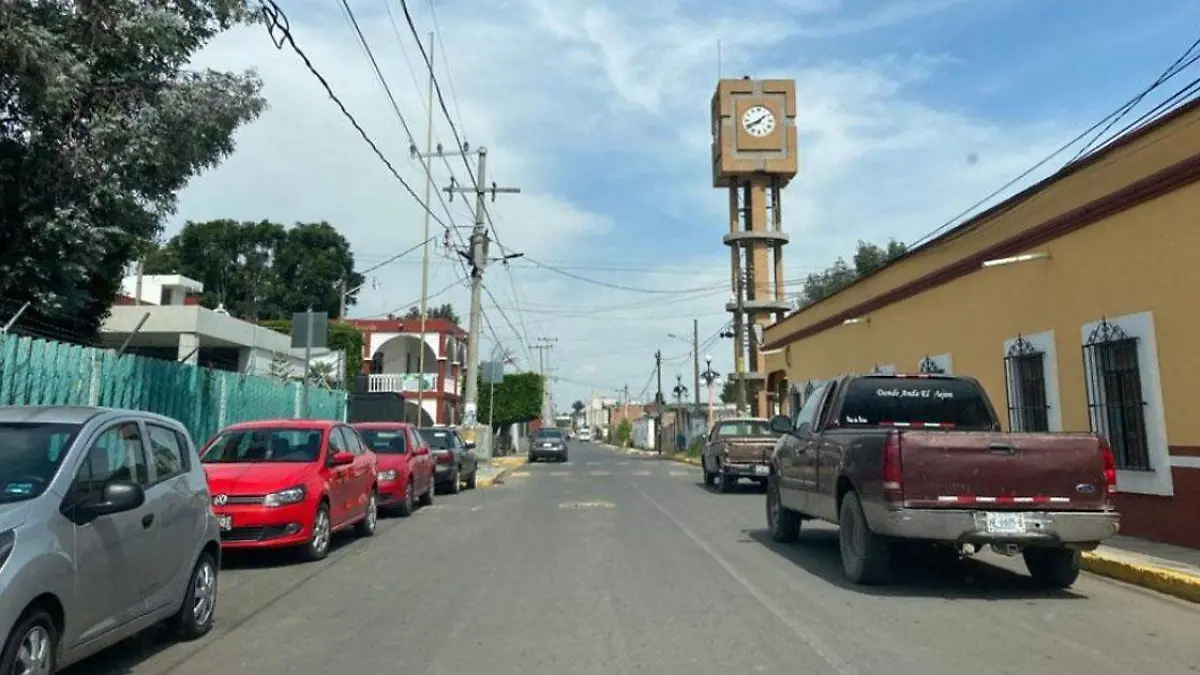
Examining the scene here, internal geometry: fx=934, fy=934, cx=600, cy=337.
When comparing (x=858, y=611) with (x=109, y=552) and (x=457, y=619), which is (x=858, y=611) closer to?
(x=457, y=619)

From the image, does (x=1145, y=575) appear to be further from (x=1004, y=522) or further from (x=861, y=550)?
(x=861, y=550)

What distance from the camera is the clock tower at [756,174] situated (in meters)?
51.8

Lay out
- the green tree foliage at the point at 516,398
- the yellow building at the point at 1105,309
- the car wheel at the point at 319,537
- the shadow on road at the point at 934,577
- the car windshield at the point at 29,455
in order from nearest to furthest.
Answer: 1. the car windshield at the point at 29,455
2. the shadow on road at the point at 934,577
3. the car wheel at the point at 319,537
4. the yellow building at the point at 1105,309
5. the green tree foliage at the point at 516,398

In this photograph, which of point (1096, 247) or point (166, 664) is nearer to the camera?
point (166, 664)

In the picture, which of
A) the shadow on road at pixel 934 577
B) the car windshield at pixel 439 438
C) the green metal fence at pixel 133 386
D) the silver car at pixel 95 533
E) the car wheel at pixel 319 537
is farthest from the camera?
the car windshield at pixel 439 438

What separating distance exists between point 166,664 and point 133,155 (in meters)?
7.30

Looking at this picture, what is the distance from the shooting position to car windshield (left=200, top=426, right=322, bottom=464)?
11.1 metres

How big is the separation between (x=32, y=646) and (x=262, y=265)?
6601 centimetres

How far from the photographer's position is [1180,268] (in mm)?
10992

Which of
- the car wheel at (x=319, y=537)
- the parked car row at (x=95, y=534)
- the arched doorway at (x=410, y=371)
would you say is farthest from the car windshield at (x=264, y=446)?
the arched doorway at (x=410, y=371)

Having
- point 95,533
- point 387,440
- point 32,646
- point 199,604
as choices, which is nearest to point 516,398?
point 387,440

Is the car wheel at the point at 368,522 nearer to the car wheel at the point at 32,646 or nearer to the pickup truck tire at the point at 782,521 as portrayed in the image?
the pickup truck tire at the point at 782,521

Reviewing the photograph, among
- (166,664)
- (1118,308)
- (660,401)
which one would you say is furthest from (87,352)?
(660,401)

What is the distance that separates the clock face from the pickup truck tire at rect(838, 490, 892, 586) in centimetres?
4622
